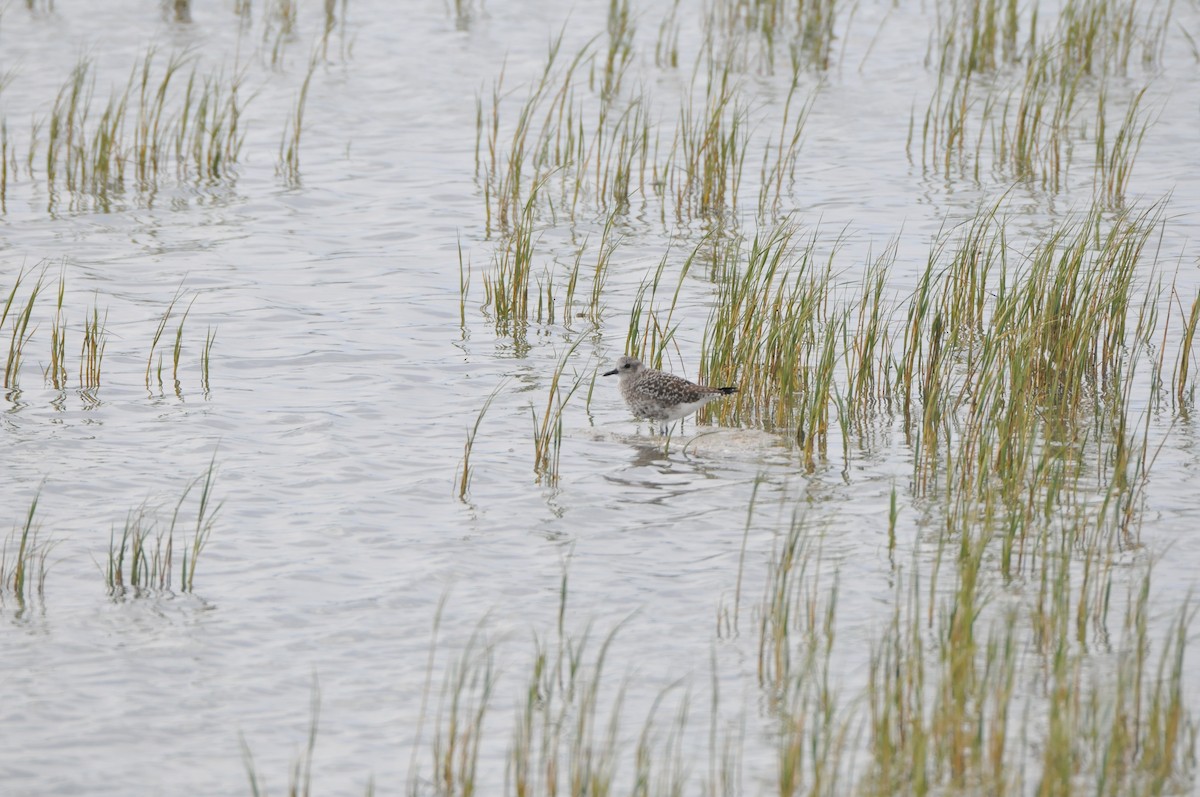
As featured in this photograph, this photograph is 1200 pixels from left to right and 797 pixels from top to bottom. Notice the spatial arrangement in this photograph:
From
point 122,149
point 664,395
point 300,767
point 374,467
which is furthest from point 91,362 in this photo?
point 122,149

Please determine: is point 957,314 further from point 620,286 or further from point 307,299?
point 307,299

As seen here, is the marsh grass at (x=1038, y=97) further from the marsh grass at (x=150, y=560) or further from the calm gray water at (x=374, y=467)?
the marsh grass at (x=150, y=560)

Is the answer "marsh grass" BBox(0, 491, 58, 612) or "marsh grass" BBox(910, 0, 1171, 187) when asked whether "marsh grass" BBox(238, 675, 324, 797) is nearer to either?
"marsh grass" BBox(0, 491, 58, 612)

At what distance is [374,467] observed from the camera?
8.02 metres

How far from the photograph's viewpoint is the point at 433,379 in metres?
9.57

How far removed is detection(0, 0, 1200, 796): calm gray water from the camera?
215 inches

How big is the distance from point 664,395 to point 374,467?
1.74 metres

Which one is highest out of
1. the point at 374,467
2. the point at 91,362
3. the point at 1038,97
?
the point at 1038,97

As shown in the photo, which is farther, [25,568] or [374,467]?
[374,467]

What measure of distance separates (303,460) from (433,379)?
1.66m

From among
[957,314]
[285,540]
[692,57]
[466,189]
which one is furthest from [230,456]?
[692,57]

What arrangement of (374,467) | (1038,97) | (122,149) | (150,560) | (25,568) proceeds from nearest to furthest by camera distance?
(25,568), (150,560), (374,467), (122,149), (1038,97)

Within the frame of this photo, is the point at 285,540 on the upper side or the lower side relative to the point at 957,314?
lower

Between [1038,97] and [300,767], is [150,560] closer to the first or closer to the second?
[300,767]
